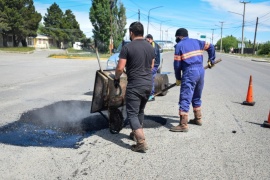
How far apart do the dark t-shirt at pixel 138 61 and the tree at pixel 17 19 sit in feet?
166

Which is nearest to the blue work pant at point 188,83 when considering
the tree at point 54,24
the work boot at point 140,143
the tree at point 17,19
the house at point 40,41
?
the work boot at point 140,143

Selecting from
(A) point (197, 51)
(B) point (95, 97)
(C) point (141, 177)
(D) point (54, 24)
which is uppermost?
(D) point (54, 24)

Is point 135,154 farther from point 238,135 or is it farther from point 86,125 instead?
point 238,135

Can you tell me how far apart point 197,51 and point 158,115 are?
1865 millimetres

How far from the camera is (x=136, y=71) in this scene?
3.94 metres

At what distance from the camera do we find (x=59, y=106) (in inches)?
265

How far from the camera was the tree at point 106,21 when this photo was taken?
42000mm

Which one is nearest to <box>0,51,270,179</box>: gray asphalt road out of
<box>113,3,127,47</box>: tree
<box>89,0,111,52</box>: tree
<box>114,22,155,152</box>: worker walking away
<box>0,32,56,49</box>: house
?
<box>114,22,155,152</box>: worker walking away

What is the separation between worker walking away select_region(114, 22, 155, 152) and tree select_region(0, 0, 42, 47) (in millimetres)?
50680

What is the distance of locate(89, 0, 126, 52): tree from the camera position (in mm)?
42000

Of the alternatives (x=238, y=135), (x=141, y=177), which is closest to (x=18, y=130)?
(x=141, y=177)

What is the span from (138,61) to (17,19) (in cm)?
5525

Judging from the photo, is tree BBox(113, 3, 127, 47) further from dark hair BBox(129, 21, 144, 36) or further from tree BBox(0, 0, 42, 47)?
dark hair BBox(129, 21, 144, 36)

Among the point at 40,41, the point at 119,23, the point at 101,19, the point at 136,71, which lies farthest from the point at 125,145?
the point at 40,41
